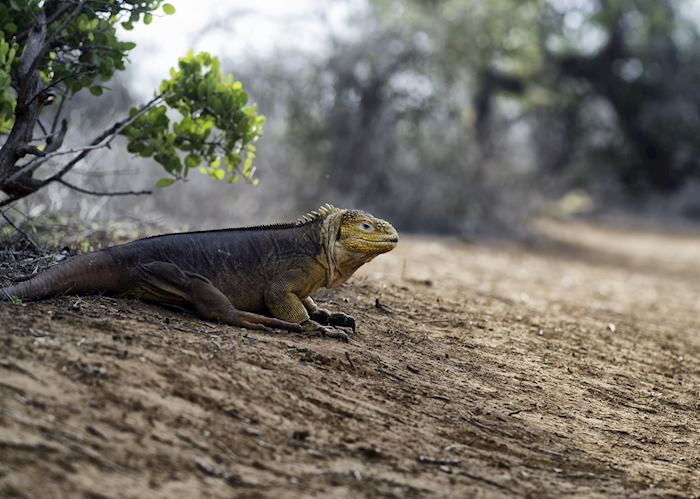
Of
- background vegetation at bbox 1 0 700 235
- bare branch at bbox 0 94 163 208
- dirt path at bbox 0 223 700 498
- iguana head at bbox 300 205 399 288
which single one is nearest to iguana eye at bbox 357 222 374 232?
iguana head at bbox 300 205 399 288

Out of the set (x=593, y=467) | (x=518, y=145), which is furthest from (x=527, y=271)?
(x=518, y=145)

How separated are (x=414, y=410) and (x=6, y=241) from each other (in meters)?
3.62

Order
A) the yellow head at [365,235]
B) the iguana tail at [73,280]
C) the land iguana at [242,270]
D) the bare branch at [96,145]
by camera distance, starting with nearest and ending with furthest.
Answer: the iguana tail at [73,280] < the land iguana at [242,270] < the yellow head at [365,235] < the bare branch at [96,145]

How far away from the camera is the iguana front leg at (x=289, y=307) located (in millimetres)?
5551

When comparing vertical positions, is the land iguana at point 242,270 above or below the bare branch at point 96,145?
below

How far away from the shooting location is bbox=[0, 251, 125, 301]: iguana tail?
5031mm

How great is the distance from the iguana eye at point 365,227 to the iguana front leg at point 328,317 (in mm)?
602

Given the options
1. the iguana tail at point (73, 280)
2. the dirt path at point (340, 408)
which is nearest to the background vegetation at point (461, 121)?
the iguana tail at point (73, 280)

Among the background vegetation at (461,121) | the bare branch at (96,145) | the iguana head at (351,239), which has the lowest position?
the iguana head at (351,239)

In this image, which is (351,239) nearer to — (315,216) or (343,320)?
(315,216)

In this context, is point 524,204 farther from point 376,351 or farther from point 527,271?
point 376,351

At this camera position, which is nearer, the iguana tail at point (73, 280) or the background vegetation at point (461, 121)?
the iguana tail at point (73, 280)

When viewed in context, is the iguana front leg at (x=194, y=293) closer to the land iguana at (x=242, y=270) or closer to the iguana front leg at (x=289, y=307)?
the land iguana at (x=242, y=270)

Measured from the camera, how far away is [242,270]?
5.65 metres
